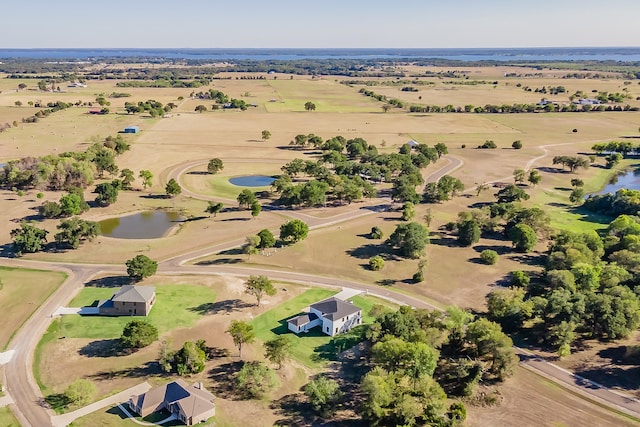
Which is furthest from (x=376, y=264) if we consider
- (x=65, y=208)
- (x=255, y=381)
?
(x=65, y=208)

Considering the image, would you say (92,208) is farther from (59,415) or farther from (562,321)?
(562,321)

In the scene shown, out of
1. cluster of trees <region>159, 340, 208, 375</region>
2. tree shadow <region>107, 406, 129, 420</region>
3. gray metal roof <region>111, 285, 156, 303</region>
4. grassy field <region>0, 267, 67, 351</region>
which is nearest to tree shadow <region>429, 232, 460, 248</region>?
gray metal roof <region>111, 285, 156, 303</region>

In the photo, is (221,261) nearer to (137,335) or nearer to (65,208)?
(137,335)

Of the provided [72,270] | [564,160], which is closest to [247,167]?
[72,270]

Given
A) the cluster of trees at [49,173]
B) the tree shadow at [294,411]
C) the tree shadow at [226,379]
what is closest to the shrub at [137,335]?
the tree shadow at [226,379]

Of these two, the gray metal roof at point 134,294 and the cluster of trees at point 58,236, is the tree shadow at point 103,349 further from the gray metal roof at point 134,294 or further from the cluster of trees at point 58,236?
the cluster of trees at point 58,236

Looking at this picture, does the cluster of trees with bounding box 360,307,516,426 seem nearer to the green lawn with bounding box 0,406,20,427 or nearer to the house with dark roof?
the house with dark roof
